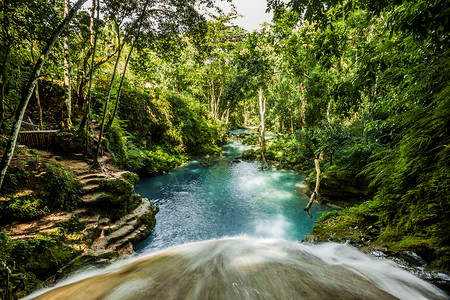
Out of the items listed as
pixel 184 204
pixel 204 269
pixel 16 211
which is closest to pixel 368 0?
pixel 204 269

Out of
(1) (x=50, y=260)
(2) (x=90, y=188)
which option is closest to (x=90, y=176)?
(2) (x=90, y=188)

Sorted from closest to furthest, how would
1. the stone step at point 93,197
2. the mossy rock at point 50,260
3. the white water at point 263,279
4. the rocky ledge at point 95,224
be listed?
the white water at point 263,279
the mossy rock at point 50,260
the rocky ledge at point 95,224
the stone step at point 93,197

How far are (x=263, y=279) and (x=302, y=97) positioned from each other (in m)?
17.2

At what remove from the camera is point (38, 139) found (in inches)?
251

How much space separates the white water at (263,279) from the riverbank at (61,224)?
746 mm

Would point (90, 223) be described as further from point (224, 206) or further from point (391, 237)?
point (391, 237)

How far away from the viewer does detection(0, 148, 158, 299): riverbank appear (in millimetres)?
3174

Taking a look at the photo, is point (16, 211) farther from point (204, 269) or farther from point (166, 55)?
point (166, 55)

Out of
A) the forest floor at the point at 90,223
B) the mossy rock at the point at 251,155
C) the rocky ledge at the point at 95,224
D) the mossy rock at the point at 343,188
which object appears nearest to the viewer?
the rocky ledge at the point at 95,224

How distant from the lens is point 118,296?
1.93m

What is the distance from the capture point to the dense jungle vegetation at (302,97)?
2395 mm

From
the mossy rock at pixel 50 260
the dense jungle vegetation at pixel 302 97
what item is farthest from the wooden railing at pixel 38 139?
the mossy rock at pixel 50 260

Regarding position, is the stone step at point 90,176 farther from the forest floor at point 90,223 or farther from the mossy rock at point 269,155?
the mossy rock at point 269,155

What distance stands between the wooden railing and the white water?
584 cm
